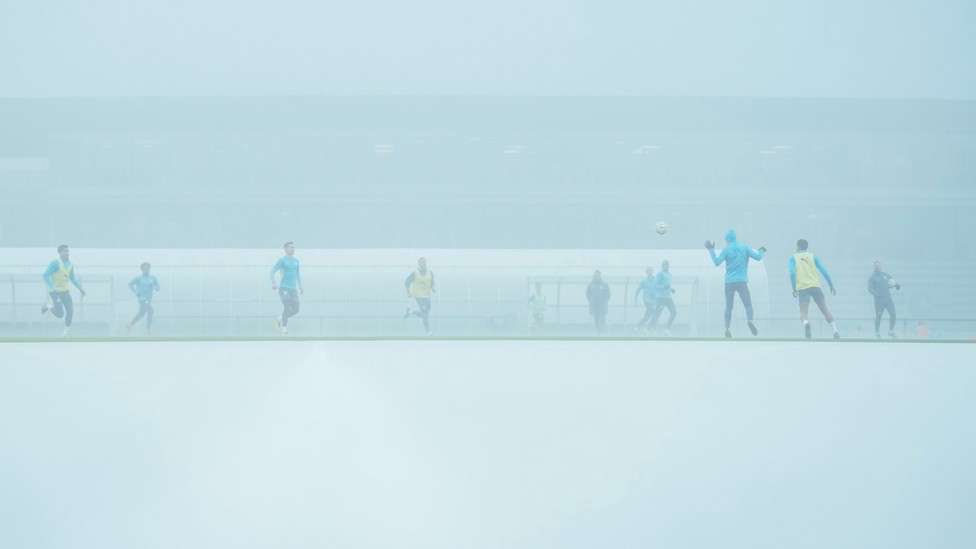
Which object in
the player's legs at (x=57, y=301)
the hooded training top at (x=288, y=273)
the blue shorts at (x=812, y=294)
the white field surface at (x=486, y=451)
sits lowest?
the white field surface at (x=486, y=451)

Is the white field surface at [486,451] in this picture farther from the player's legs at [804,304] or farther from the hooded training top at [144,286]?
the hooded training top at [144,286]

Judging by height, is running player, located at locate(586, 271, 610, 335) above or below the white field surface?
above

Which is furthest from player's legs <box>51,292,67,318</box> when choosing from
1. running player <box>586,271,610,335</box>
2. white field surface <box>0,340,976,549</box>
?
running player <box>586,271,610,335</box>

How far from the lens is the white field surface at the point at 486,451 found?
40.7 feet

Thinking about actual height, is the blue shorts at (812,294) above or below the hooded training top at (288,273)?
below

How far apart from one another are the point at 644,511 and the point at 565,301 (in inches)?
670

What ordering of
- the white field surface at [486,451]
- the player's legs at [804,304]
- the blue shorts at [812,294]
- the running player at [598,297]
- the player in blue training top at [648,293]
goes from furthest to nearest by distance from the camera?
the running player at [598,297] → the player in blue training top at [648,293] → the player's legs at [804,304] → the blue shorts at [812,294] → the white field surface at [486,451]

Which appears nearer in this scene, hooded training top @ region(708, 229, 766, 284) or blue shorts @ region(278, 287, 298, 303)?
hooded training top @ region(708, 229, 766, 284)

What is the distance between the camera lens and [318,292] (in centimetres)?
2962

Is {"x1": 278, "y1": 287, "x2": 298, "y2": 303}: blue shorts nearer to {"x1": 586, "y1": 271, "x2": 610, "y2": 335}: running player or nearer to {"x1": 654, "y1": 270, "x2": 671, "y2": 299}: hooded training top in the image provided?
{"x1": 586, "y1": 271, "x2": 610, "y2": 335}: running player

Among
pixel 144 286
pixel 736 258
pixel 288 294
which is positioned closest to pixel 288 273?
pixel 288 294

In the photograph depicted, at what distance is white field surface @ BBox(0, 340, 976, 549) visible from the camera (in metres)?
12.4

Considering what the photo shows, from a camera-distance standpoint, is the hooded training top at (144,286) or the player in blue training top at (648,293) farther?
the player in blue training top at (648,293)

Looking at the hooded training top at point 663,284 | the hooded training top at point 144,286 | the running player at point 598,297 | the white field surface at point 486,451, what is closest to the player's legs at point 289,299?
the white field surface at point 486,451
